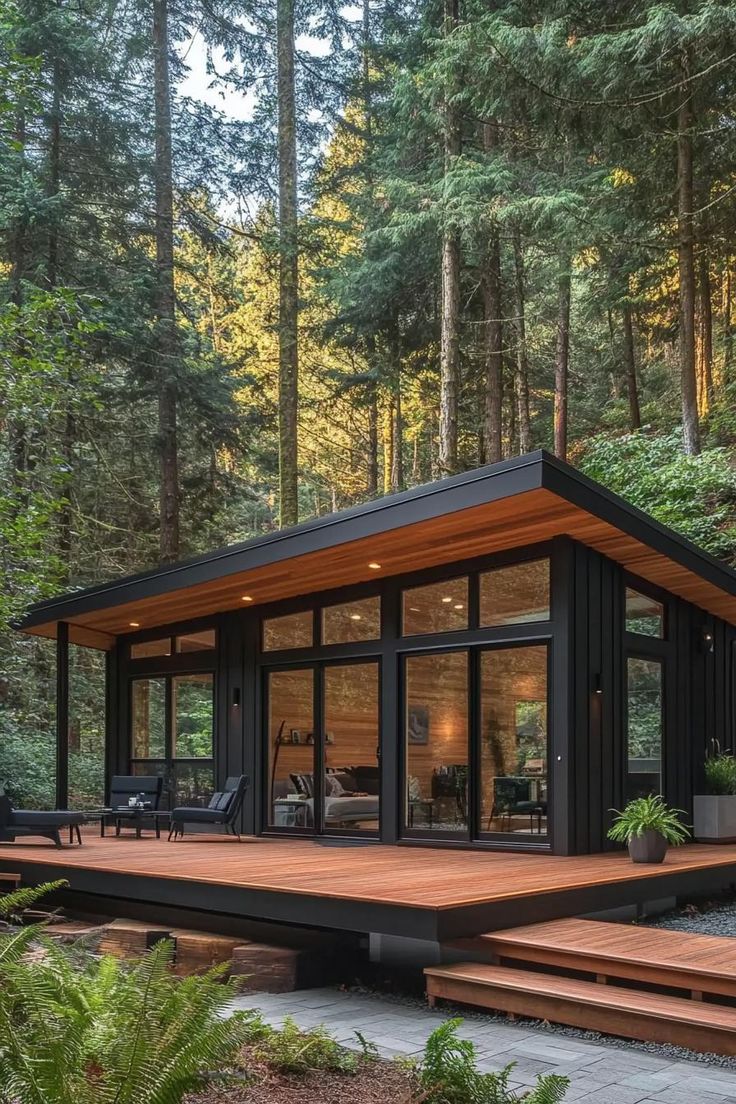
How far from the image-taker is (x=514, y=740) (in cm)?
863

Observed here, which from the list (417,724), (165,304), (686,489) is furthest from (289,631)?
(165,304)

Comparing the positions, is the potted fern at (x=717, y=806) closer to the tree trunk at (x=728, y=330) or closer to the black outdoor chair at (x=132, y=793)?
the black outdoor chair at (x=132, y=793)

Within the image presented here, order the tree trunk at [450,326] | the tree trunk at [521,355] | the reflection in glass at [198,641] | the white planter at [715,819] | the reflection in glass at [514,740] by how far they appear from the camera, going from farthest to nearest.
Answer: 1. the tree trunk at [521,355]
2. the tree trunk at [450,326]
3. the reflection in glass at [198,641]
4. the white planter at [715,819]
5. the reflection in glass at [514,740]

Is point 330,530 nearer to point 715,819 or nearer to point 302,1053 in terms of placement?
point 715,819

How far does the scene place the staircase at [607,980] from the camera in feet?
14.4

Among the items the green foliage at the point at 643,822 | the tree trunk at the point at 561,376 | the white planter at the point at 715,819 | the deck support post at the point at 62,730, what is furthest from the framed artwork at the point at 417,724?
the tree trunk at the point at 561,376

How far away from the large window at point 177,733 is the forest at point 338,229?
199 cm

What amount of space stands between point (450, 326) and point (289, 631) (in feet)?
17.2

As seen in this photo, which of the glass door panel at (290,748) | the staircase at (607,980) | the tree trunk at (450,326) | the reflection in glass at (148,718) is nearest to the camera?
the staircase at (607,980)

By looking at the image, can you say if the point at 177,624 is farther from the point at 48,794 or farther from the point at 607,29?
the point at 607,29

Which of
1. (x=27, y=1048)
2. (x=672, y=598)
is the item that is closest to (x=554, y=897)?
(x=27, y=1048)

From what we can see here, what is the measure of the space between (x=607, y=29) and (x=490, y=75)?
214 cm

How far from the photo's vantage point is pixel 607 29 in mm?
14016

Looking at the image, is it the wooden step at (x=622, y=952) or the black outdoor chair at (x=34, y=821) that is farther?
the black outdoor chair at (x=34, y=821)
